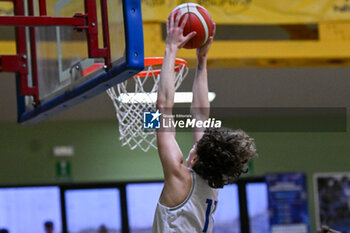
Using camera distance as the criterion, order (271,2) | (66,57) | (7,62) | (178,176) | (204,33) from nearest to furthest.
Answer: (178,176) < (204,33) < (66,57) < (7,62) < (271,2)

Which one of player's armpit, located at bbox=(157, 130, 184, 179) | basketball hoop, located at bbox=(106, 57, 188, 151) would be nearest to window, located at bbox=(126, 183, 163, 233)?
basketball hoop, located at bbox=(106, 57, 188, 151)

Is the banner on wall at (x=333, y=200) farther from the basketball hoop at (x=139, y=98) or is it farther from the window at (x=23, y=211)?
the basketball hoop at (x=139, y=98)

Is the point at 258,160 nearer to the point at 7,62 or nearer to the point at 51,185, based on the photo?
the point at 51,185

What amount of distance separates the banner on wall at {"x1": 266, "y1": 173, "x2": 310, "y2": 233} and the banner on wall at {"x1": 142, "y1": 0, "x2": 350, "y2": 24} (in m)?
3.25

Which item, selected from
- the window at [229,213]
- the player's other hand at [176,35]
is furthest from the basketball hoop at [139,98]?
the window at [229,213]

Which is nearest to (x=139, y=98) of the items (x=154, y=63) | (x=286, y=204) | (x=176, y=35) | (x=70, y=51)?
(x=154, y=63)

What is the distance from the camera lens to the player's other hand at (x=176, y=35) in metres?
2.63

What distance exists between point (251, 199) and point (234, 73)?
6.94 ft

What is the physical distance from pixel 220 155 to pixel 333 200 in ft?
24.3

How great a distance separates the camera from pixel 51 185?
898cm

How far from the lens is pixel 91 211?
8977 millimetres

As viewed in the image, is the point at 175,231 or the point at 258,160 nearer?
the point at 175,231

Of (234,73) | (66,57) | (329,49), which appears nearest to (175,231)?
(66,57)

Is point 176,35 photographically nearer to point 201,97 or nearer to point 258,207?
point 201,97
